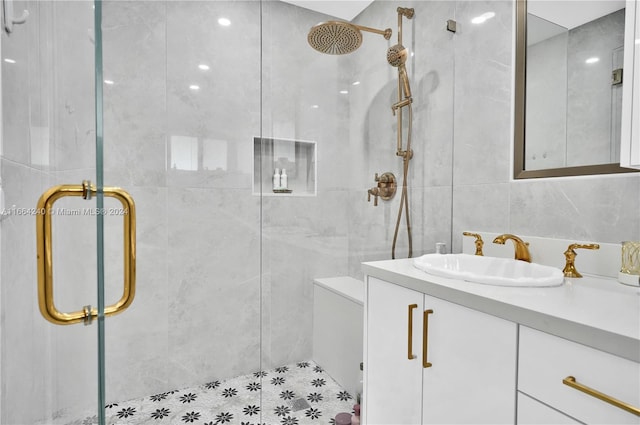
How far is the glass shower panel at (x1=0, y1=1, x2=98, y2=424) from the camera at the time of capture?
0.52m

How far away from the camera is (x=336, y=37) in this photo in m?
1.64

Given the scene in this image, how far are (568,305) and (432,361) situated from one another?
1.35 ft

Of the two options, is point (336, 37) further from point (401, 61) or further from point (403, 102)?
point (403, 102)

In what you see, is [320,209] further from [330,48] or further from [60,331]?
[60,331]

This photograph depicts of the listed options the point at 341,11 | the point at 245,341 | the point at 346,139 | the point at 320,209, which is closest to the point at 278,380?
the point at 245,341

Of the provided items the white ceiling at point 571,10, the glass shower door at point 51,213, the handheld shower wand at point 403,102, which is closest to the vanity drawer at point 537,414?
the glass shower door at point 51,213

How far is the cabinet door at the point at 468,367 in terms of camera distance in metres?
0.80

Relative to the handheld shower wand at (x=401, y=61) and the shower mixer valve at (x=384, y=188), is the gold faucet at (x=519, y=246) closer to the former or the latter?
the shower mixer valve at (x=384, y=188)

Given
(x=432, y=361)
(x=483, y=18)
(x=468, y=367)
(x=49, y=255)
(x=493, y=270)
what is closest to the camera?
(x=49, y=255)

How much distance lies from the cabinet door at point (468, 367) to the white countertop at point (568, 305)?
35 millimetres

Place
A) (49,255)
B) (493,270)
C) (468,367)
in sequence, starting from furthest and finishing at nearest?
(493,270) → (468,367) → (49,255)

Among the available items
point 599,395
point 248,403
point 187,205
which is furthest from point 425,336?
point 187,205

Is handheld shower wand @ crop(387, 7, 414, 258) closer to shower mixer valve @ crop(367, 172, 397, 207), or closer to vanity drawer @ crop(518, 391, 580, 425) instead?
shower mixer valve @ crop(367, 172, 397, 207)

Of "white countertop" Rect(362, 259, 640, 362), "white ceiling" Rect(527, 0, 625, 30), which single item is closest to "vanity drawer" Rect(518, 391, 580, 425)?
"white countertop" Rect(362, 259, 640, 362)
